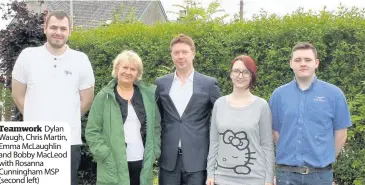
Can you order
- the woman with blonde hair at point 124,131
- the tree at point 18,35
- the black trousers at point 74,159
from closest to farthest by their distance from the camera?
the woman with blonde hair at point 124,131 < the black trousers at point 74,159 < the tree at point 18,35

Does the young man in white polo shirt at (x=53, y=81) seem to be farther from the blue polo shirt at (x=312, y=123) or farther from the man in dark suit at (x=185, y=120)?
the blue polo shirt at (x=312, y=123)

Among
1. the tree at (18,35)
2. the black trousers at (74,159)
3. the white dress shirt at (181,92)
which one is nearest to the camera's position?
the white dress shirt at (181,92)

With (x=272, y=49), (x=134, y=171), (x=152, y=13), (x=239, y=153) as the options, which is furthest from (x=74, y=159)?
(x=152, y=13)

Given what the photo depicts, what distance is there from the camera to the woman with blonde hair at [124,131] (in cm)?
464

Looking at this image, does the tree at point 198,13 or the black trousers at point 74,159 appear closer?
the black trousers at point 74,159

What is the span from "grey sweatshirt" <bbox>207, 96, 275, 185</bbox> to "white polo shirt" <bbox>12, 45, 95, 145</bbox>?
1.40 m

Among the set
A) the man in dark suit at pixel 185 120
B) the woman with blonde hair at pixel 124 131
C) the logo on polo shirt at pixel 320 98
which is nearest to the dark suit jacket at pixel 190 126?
the man in dark suit at pixel 185 120

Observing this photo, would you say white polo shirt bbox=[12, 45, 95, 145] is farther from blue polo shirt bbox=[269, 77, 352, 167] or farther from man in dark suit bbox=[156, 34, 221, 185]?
blue polo shirt bbox=[269, 77, 352, 167]

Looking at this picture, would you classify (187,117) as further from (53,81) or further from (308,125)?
(53,81)

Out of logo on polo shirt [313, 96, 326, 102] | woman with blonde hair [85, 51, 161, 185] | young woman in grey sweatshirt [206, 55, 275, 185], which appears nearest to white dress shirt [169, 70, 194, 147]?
woman with blonde hair [85, 51, 161, 185]

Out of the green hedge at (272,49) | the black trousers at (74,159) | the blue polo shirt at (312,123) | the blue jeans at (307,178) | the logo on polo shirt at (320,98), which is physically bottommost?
the blue jeans at (307,178)

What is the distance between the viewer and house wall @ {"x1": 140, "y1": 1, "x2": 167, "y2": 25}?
34.3 m

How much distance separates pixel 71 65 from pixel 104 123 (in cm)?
67

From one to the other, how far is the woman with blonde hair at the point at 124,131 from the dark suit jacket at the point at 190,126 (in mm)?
108
